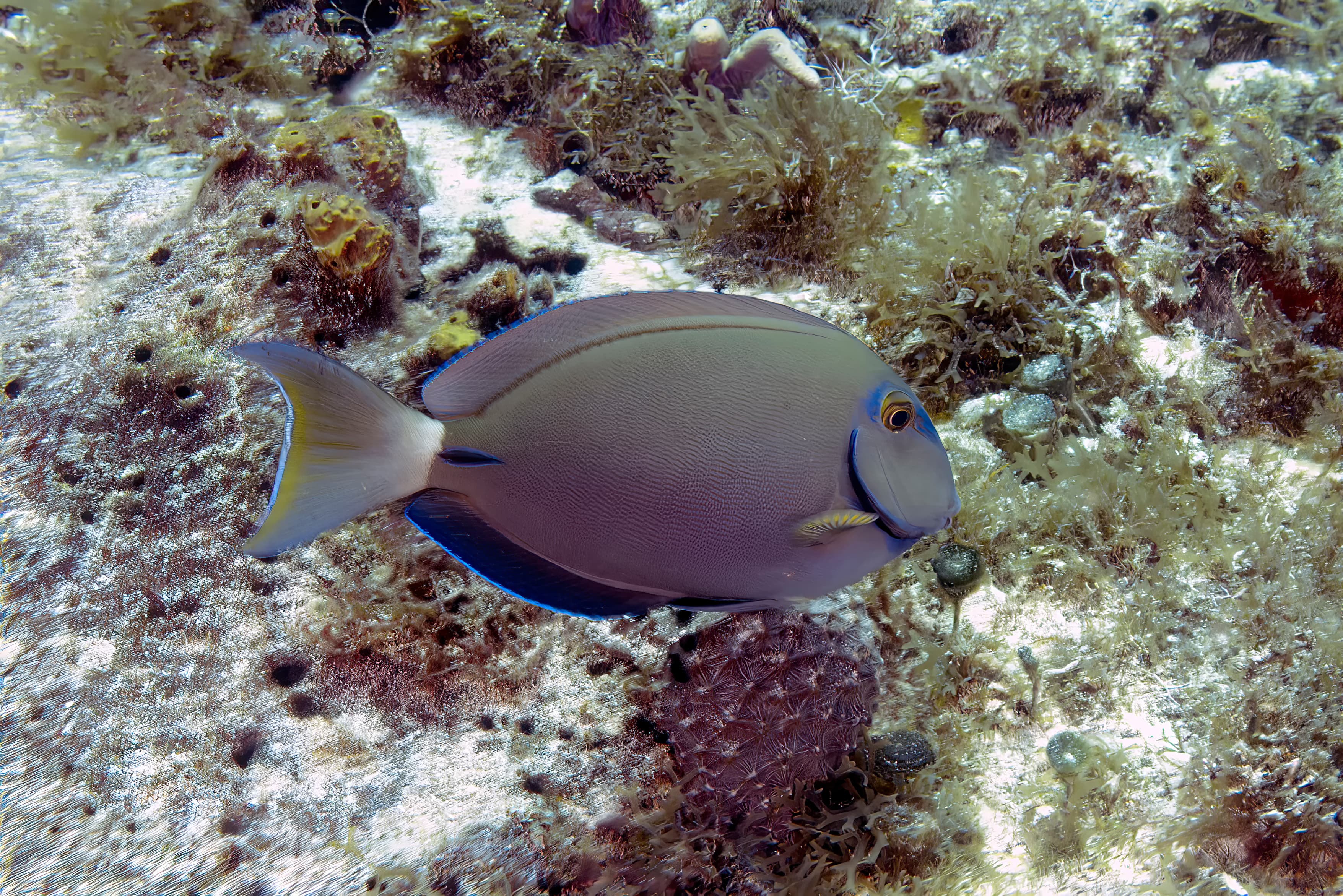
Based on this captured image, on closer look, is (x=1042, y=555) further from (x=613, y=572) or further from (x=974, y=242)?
(x=613, y=572)

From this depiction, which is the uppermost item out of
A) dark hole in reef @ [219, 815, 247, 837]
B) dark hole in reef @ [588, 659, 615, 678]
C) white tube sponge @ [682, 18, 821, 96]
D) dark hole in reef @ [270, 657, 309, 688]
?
white tube sponge @ [682, 18, 821, 96]

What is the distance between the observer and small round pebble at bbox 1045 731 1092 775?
2.19 metres

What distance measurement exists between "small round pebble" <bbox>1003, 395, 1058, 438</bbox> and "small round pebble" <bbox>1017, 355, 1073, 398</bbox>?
0.06 meters

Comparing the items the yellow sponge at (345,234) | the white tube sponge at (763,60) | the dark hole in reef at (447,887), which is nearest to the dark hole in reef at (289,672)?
the dark hole in reef at (447,887)

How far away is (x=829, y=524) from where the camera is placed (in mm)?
1378

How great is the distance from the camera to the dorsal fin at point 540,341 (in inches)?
56.3

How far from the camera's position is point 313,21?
11.8 feet

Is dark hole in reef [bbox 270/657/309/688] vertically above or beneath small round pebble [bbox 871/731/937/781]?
beneath

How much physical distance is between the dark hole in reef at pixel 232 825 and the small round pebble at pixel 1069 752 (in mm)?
2920

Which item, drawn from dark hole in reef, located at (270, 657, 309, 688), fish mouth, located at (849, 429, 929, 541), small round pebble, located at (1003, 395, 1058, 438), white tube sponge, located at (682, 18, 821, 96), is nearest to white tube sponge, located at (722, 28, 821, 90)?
white tube sponge, located at (682, 18, 821, 96)

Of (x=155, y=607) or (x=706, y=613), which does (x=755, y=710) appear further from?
(x=155, y=607)

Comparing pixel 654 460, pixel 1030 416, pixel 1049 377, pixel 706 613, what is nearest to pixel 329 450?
pixel 654 460

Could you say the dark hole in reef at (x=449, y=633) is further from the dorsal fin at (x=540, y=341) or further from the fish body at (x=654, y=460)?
the dorsal fin at (x=540, y=341)

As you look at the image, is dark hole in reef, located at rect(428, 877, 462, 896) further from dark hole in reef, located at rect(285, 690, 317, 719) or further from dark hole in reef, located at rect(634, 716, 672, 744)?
dark hole in reef, located at rect(634, 716, 672, 744)
